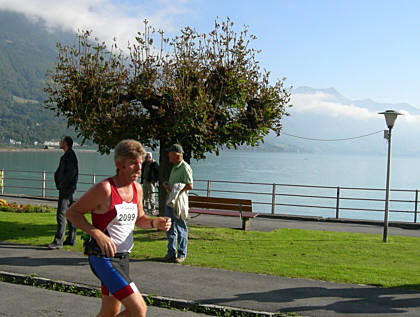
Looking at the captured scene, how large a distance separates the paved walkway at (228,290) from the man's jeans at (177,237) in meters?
0.38

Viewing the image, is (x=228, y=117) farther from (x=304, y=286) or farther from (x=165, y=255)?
(x=304, y=286)

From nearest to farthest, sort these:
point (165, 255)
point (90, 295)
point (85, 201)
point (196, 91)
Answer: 1. point (85, 201)
2. point (90, 295)
3. point (165, 255)
4. point (196, 91)

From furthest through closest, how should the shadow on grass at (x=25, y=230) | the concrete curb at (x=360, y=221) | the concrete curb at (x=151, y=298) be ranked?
the concrete curb at (x=360, y=221), the shadow on grass at (x=25, y=230), the concrete curb at (x=151, y=298)

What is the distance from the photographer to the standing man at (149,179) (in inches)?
587

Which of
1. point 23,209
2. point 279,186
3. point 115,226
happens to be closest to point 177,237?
point 115,226

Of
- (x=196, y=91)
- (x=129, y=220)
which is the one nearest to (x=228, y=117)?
(x=196, y=91)

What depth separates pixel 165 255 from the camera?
28.4 ft

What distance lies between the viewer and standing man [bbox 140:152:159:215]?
48.9 ft

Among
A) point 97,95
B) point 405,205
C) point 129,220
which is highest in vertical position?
point 97,95

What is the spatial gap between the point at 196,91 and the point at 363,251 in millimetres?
4739

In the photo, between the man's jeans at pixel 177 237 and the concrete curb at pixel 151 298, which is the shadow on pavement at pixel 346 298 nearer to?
the concrete curb at pixel 151 298

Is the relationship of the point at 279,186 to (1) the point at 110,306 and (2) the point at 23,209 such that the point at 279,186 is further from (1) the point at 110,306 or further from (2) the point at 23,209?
(1) the point at 110,306

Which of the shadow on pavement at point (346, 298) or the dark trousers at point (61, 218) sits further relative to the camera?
the dark trousers at point (61, 218)

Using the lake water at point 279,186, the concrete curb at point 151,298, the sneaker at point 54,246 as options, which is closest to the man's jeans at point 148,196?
the lake water at point 279,186
